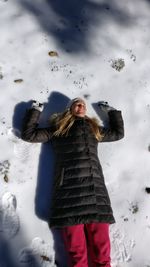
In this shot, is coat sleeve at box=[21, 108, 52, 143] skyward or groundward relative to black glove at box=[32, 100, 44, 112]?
groundward

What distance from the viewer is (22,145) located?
4.27 meters

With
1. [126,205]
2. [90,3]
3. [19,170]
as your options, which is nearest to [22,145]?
[19,170]

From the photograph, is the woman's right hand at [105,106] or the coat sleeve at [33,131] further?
the woman's right hand at [105,106]

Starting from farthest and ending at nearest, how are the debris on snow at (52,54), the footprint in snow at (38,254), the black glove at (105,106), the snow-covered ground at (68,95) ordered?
the debris on snow at (52,54), the black glove at (105,106), the snow-covered ground at (68,95), the footprint in snow at (38,254)

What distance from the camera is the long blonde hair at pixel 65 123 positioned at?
4203 mm

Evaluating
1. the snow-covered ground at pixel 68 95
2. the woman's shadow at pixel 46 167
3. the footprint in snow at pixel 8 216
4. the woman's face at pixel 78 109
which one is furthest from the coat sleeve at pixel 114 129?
the footprint in snow at pixel 8 216

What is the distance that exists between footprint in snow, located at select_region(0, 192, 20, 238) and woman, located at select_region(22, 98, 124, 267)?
33cm

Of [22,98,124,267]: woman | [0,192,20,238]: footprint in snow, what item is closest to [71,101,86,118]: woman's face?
[22,98,124,267]: woman

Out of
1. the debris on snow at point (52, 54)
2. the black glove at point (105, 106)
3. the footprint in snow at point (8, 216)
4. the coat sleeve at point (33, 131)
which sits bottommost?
the footprint in snow at point (8, 216)

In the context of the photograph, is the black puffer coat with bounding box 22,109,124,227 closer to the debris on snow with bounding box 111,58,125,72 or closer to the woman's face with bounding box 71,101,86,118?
the woman's face with bounding box 71,101,86,118

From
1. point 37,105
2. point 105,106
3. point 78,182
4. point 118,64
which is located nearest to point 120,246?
point 78,182

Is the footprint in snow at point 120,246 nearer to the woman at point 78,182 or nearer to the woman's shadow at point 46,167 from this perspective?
the woman at point 78,182

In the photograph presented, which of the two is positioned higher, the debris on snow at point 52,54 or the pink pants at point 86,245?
the debris on snow at point 52,54

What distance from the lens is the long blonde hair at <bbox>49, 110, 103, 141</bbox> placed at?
165 inches
